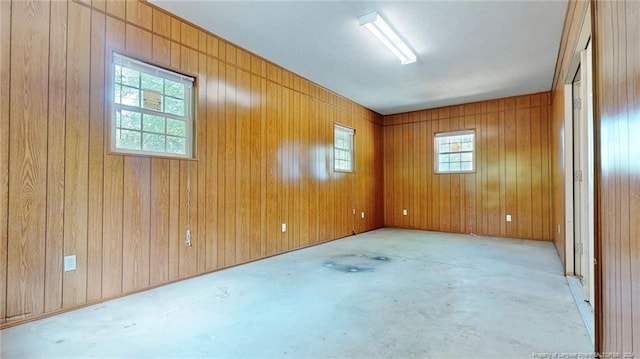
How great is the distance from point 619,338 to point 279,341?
172 cm

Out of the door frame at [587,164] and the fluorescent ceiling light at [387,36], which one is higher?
the fluorescent ceiling light at [387,36]

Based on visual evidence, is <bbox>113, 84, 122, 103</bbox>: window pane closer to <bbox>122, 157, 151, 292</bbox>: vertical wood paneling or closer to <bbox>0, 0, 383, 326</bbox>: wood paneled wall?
<bbox>0, 0, 383, 326</bbox>: wood paneled wall

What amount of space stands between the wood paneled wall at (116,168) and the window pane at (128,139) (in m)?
0.14

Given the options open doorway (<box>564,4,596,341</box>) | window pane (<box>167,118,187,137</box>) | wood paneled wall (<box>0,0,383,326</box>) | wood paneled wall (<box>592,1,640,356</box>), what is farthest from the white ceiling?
wood paneled wall (<box>592,1,640,356</box>)

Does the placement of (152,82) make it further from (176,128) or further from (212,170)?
(212,170)

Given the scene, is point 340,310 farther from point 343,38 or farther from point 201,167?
point 343,38

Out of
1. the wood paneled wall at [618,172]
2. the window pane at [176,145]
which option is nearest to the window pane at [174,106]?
the window pane at [176,145]

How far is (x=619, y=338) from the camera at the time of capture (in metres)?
1.36

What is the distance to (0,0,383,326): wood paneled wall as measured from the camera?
7.36 ft

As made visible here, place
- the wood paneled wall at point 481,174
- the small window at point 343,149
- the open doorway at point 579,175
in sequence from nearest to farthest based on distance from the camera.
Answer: the open doorway at point 579,175
the wood paneled wall at point 481,174
the small window at point 343,149

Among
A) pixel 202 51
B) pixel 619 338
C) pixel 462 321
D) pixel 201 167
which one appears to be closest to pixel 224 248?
pixel 201 167

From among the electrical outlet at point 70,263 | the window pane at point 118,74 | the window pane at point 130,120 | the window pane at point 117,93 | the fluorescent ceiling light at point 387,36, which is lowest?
the electrical outlet at point 70,263

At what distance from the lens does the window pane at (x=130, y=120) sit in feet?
9.35

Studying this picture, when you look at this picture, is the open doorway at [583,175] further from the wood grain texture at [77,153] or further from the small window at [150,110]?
the wood grain texture at [77,153]
